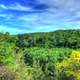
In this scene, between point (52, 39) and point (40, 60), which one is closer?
point (40, 60)

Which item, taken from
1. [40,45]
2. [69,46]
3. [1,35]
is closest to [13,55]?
[1,35]

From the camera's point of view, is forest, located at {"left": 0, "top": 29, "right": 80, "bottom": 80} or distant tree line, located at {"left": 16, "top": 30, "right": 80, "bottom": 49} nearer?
forest, located at {"left": 0, "top": 29, "right": 80, "bottom": 80}

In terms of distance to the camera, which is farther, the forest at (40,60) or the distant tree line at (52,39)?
the distant tree line at (52,39)

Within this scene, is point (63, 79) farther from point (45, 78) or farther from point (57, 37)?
point (57, 37)

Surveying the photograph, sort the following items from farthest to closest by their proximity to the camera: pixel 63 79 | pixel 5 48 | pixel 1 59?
1. pixel 63 79
2. pixel 5 48
3. pixel 1 59

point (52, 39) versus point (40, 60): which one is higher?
point (52, 39)

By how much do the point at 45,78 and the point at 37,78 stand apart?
8.21 ft

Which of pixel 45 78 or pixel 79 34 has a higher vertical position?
pixel 79 34

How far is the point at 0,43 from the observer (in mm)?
28156

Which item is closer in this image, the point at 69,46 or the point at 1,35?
the point at 1,35

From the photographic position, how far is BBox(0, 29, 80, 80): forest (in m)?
25.7

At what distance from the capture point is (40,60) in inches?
2308

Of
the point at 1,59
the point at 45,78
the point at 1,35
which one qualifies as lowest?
the point at 45,78

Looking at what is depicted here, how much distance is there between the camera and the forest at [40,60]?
25.7 m
